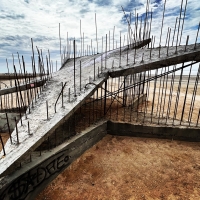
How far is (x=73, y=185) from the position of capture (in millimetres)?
3643

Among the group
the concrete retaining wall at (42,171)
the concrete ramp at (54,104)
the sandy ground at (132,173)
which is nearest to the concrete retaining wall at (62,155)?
the concrete retaining wall at (42,171)

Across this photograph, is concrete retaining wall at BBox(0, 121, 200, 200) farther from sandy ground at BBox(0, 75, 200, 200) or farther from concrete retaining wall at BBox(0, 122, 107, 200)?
sandy ground at BBox(0, 75, 200, 200)

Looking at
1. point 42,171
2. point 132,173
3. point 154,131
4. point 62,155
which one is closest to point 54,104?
point 62,155

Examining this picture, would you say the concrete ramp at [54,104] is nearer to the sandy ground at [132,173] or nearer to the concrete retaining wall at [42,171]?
the concrete retaining wall at [42,171]

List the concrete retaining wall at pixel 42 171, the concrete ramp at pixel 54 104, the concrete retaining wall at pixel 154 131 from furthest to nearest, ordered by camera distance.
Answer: the concrete retaining wall at pixel 154 131 → the concrete ramp at pixel 54 104 → the concrete retaining wall at pixel 42 171

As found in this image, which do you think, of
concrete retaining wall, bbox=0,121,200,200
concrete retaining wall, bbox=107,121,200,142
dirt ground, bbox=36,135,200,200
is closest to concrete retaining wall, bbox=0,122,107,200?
concrete retaining wall, bbox=0,121,200,200

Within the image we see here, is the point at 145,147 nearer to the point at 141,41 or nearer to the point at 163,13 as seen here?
the point at 163,13

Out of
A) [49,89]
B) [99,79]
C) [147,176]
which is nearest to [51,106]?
[49,89]

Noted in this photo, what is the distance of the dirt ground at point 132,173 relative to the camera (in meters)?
3.41

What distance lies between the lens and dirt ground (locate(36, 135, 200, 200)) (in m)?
3.41

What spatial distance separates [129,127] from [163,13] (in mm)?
4352

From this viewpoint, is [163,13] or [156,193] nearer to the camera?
[156,193]

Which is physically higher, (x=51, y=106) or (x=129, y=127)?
(x=51, y=106)

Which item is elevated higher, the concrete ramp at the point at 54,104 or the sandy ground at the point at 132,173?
the concrete ramp at the point at 54,104
